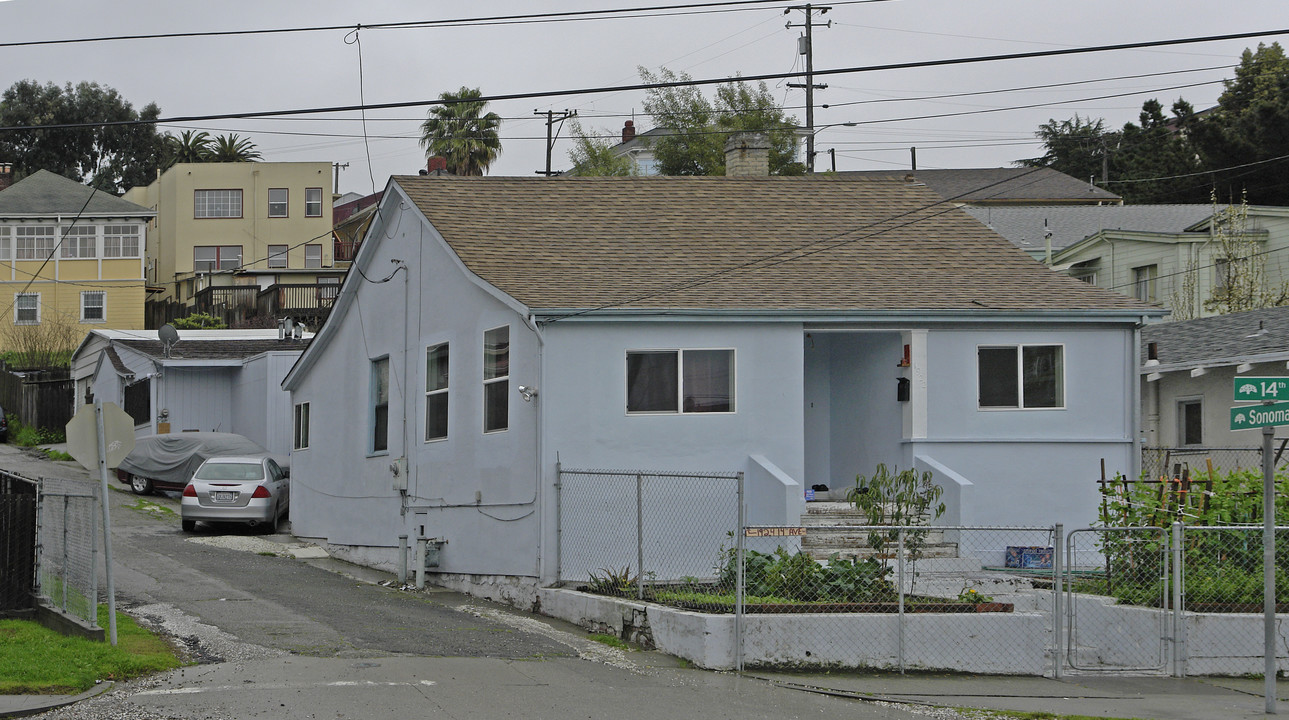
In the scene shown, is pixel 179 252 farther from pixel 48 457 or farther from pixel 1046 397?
pixel 1046 397

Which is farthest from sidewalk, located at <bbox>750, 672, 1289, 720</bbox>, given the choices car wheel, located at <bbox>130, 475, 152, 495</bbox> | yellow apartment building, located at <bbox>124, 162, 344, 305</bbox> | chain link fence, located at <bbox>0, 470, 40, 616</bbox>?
yellow apartment building, located at <bbox>124, 162, 344, 305</bbox>

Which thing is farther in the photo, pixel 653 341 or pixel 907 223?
pixel 907 223

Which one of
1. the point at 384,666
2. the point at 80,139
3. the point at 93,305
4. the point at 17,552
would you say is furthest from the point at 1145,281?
the point at 80,139

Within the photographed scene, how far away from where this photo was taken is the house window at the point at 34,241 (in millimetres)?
45344

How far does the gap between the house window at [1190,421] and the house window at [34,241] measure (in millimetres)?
39094

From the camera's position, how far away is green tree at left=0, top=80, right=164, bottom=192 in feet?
215

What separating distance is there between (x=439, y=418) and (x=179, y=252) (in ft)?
119

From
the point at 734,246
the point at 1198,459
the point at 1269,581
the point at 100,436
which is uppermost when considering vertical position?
the point at 734,246

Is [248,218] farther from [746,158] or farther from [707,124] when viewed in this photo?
[746,158]

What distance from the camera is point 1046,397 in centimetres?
1647

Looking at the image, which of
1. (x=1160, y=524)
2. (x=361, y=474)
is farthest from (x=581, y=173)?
(x=1160, y=524)

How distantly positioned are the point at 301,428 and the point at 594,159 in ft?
83.3

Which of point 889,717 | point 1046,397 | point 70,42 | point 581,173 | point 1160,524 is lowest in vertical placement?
point 889,717

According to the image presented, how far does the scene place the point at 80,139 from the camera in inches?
2657
